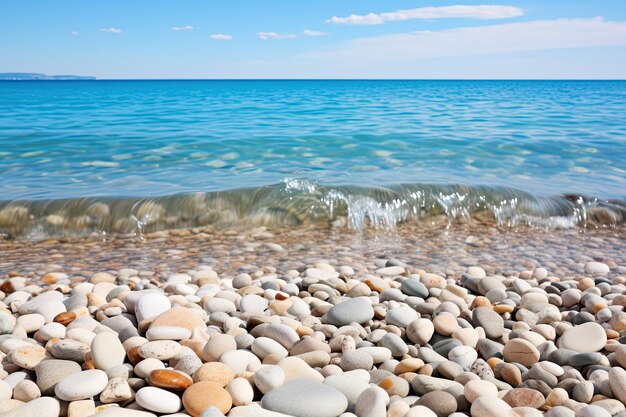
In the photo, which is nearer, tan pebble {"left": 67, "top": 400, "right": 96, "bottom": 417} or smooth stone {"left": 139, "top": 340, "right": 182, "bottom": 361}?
tan pebble {"left": 67, "top": 400, "right": 96, "bottom": 417}

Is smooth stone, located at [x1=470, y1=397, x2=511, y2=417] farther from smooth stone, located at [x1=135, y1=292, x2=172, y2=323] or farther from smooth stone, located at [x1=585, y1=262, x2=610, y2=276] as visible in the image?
smooth stone, located at [x1=585, y1=262, x2=610, y2=276]

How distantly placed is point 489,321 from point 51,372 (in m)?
1.98

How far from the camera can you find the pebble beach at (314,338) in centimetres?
213

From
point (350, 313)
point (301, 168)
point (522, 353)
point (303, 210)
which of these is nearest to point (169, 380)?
point (350, 313)

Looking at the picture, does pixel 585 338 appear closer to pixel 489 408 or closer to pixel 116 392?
pixel 489 408

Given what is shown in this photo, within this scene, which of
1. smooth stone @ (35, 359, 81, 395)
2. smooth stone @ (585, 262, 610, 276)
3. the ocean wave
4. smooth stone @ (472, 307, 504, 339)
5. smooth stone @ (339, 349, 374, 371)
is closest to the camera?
smooth stone @ (35, 359, 81, 395)

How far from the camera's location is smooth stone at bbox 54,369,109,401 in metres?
2.10

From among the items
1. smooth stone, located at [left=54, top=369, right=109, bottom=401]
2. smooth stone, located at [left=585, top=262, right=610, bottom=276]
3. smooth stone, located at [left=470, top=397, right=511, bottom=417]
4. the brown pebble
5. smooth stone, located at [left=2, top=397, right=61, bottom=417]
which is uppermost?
smooth stone, located at [left=54, top=369, right=109, bottom=401]

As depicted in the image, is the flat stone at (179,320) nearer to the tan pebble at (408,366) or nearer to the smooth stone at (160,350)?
the smooth stone at (160,350)

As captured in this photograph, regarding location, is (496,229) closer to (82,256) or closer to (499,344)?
(499,344)

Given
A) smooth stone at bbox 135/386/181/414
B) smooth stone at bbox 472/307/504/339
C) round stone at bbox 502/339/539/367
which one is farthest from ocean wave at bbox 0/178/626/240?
smooth stone at bbox 135/386/181/414

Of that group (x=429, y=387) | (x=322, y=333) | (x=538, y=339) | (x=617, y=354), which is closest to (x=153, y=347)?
(x=322, y=333)

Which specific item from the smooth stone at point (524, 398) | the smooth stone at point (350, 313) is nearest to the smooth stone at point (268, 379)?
the smooth stone at point (350, 313)

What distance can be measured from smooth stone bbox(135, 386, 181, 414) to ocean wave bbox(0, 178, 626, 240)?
157 inches
